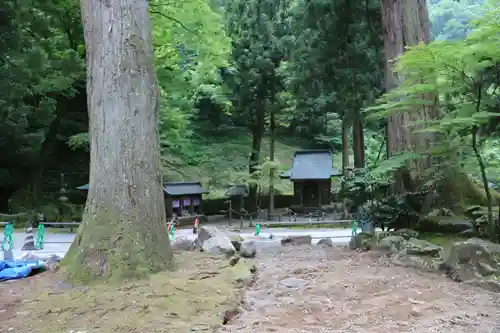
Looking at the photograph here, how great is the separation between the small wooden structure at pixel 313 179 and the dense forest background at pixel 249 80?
110 centimetres

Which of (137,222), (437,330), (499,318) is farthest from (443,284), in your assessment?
(137,222)

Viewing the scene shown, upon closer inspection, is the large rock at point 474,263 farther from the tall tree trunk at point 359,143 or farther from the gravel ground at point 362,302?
the tall tree trunk at point 359,143

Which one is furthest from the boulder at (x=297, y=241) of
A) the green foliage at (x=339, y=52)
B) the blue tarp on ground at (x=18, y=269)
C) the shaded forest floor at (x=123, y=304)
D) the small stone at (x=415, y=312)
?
the green foliage at (x=339, y=52)

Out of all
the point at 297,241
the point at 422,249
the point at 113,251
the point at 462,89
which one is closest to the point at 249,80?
the point at 297,241

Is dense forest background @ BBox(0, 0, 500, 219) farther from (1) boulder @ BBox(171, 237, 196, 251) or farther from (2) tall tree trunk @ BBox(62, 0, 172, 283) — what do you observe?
(1) boulder @ BBox(171, 237, 196, 251)

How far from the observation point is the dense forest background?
600 cm

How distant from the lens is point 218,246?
7574 millimetres

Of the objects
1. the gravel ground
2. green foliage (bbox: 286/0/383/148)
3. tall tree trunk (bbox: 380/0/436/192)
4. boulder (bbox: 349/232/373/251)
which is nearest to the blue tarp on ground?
the gravel ground

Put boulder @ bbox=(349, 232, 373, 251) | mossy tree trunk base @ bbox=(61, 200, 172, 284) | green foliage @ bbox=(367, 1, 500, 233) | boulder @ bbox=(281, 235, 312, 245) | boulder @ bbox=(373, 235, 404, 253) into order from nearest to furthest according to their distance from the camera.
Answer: mossy tree trunk base @ bbox=(61, 200, 172, 284) → green foliage @ bbox=(367, 1, 500, 233) → boulder @ bbox=(373, 235, 404, 253) → boulder @ bbox=(349, 232, 373, 251) → boulder @ bbox=(281, 235, 312, 245)

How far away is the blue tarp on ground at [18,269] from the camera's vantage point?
18.0 ft

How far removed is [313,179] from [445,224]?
47.4 ft

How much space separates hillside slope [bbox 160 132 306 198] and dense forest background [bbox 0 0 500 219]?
148 millimetres

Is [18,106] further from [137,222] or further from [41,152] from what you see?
[137,222]

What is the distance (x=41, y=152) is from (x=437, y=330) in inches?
766
